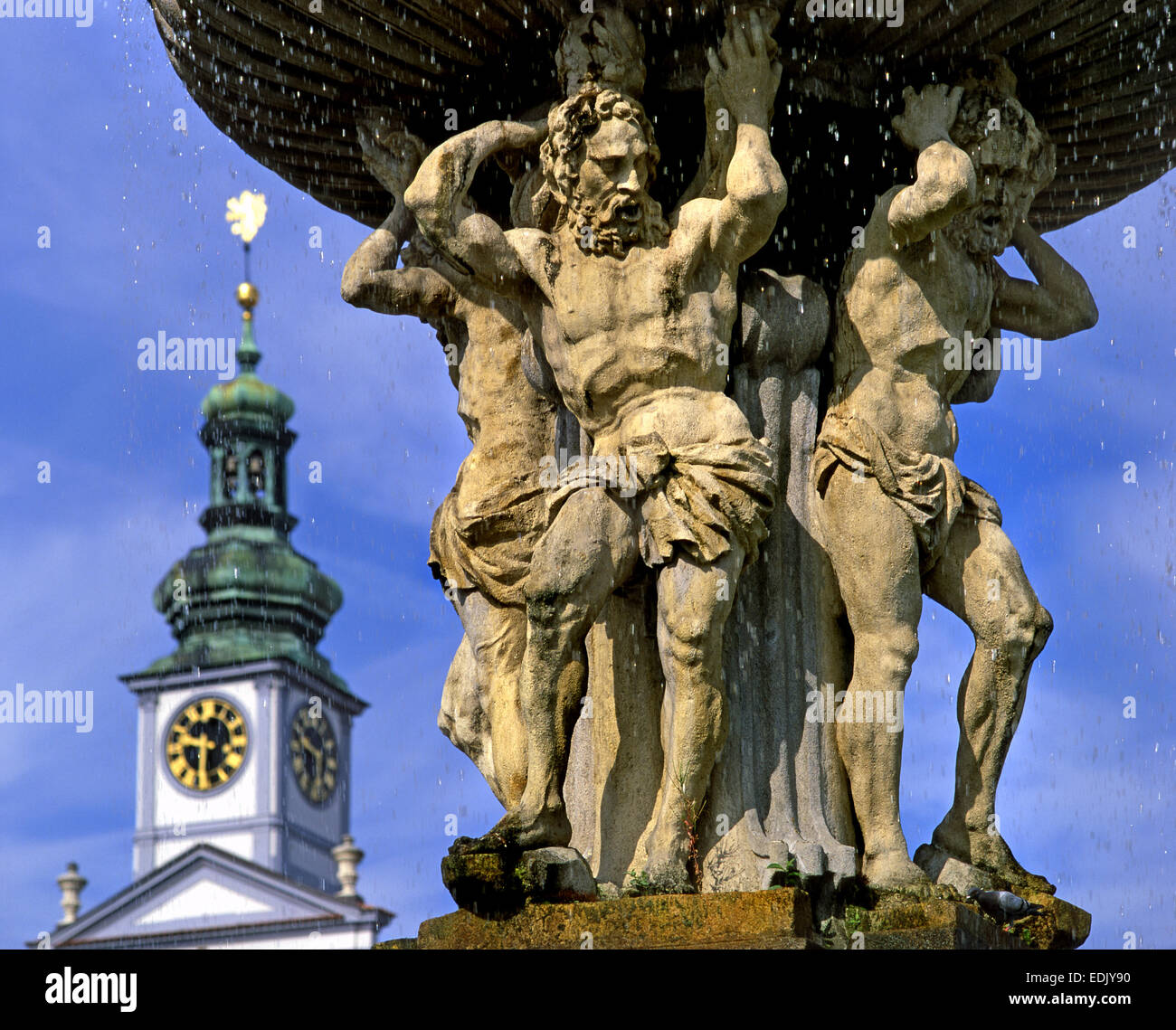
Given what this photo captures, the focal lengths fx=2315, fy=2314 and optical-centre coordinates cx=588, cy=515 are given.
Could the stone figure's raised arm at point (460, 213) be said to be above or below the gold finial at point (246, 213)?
below

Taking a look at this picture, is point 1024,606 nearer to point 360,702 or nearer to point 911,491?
point 911,491

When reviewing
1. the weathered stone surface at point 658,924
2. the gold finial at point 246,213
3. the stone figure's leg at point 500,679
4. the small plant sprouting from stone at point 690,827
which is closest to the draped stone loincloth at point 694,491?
the small plant sprouting from stone at point 690,827

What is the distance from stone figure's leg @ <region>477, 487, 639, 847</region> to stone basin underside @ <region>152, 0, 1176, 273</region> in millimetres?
1757

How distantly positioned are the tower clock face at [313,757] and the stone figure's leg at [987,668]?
97.5 m

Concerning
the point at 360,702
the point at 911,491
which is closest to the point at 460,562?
the point at 911,491

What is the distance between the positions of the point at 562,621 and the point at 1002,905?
1.97 m

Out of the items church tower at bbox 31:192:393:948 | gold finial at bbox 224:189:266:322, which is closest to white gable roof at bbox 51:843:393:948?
church tower at bbox 31:192:393:948

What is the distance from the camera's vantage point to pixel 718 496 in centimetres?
875

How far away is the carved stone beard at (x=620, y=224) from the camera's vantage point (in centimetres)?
902

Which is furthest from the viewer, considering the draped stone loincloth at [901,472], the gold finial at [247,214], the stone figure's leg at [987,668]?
the gold finial at [247,214]

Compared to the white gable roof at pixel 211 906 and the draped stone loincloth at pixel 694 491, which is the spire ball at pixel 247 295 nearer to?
the white gable roof at pixel 211 906

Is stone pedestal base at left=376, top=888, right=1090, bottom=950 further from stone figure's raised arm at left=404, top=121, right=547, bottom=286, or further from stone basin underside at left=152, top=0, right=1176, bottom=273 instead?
stone basin underside at left=152, top=0, right=1176, bottom=273
